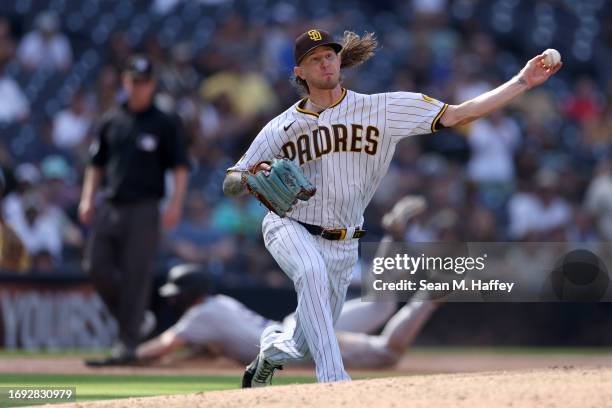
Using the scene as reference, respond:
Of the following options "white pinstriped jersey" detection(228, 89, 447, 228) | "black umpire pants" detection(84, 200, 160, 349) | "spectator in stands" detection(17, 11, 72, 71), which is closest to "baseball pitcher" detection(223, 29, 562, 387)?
"white pinstriped jersey" detection(228, 89, 447, 228)

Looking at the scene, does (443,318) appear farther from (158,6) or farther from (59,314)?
(158,6)

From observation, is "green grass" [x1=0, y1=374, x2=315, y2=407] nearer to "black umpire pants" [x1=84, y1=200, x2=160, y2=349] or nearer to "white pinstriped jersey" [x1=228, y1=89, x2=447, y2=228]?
"black umpire pants" [x1=84, y1=200, x2=160, y2=349]

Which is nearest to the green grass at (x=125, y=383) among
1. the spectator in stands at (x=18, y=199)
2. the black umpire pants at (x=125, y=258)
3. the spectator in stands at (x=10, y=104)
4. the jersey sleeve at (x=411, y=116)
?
Result: the black umpire pants at (x=125, y=258)

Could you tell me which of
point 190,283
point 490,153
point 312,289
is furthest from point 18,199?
point 312,289

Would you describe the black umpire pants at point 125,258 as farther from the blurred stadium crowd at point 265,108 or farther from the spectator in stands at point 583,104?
the spectator in stands at point 583,104

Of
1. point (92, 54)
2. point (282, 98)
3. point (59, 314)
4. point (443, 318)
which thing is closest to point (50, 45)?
point (92, 54)

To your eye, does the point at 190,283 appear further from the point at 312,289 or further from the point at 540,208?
the point at 540,208
